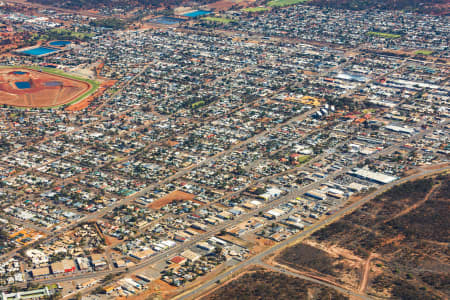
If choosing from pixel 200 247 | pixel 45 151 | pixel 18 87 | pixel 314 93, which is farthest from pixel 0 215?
pixel 314 93

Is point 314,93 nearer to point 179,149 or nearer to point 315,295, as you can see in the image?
point 179,149

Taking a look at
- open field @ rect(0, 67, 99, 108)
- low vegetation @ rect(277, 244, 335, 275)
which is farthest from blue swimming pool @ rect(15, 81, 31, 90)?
low vegetation @ rect(277, 244, 335, 275)

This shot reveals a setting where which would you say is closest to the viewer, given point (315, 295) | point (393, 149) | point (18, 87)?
point (315, 295)

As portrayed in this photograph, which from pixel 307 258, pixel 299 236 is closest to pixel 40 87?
pixel 299 236

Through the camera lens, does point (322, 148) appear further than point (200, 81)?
No

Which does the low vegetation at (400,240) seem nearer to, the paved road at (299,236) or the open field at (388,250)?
the open field at (388,250)

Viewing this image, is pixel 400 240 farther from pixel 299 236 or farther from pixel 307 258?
pixel 307 258

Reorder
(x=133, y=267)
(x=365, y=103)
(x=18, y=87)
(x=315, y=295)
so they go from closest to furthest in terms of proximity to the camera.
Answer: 1. (x=315, y=295)
2. (x=133, y=267)
3. (x=365, y=103)
4. (x=18, y=87)
